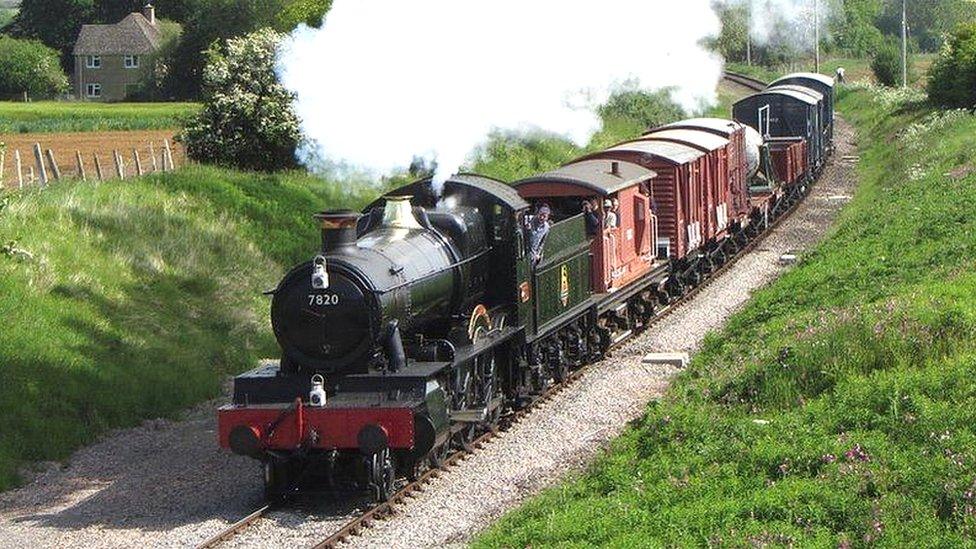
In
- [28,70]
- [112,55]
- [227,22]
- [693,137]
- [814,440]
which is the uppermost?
[227,22]

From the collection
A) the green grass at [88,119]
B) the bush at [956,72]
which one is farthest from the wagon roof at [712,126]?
the bush at [956,72]

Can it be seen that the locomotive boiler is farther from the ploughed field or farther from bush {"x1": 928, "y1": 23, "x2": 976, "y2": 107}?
bush {"x1": 928, "y1": 23, "x2": 976, "y2": 107}

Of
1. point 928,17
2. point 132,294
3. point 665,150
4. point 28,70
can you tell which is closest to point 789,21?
point 28,70

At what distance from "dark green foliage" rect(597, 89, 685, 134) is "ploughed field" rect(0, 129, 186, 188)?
53.9ft

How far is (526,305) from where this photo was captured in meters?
17.5

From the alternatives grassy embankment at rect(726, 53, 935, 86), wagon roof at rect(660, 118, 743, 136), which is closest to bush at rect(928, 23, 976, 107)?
grassy embankment at rect(726, 53, 935, 86)

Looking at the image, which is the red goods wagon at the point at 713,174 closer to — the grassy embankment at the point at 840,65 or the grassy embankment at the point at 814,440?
the grassy embankment at the point at 814,440

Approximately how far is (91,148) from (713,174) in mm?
23276

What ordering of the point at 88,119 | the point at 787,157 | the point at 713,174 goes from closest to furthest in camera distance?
the point at 713,174 < the point at 787,157 < the point at 88,119

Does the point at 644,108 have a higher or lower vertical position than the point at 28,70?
lower

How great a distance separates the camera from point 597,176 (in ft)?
70.3

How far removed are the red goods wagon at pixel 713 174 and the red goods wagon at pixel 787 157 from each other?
8.98 meters

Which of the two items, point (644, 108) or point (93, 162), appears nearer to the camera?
point (93, 162)

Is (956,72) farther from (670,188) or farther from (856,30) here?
(856,30)
